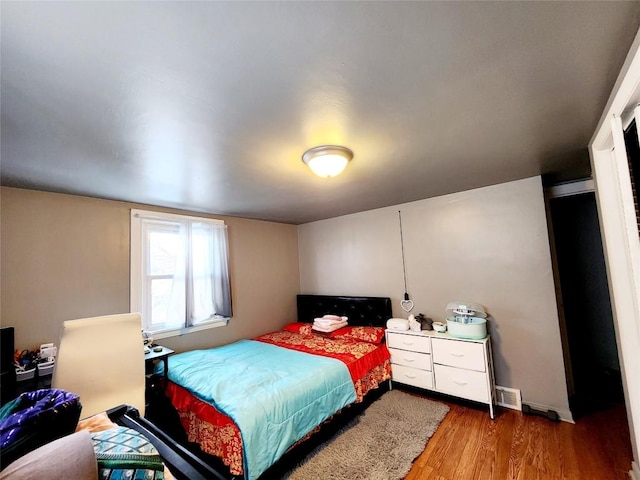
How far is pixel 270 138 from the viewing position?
5.24ft

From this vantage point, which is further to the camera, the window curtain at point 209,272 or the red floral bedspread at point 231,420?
the window curtain at point 209,272

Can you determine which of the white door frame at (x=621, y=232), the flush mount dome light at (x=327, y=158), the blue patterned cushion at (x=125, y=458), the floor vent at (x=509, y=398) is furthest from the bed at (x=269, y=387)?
the white door frame at (x=621, y=232)

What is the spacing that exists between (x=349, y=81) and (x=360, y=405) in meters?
2.97

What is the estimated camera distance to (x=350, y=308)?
3877mm

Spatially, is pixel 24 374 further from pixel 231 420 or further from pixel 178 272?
pixel 231 420

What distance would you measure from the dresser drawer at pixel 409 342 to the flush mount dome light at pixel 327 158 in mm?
2201

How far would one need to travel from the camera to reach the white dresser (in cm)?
256

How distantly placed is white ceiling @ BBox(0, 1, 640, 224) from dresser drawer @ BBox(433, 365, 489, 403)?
209 centimetres

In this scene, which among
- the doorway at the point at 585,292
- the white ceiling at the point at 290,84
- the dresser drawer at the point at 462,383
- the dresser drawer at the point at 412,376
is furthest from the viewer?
the doorway at the point at 585,292

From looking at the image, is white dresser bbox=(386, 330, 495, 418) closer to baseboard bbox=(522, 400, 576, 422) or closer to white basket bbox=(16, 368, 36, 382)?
baseboard bbox=(522, 400, 576, 422)

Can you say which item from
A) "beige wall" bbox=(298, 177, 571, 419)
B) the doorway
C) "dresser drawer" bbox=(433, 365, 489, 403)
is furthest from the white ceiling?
"dresser drawer" bbox=(433, 365, 489, 403)

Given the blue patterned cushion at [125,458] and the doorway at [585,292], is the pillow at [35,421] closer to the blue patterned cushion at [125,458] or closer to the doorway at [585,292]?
the blue patterned cushion at [125,458]

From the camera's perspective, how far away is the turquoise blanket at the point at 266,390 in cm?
A: 174

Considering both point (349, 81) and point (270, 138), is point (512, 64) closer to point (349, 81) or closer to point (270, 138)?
point (349, 81)
